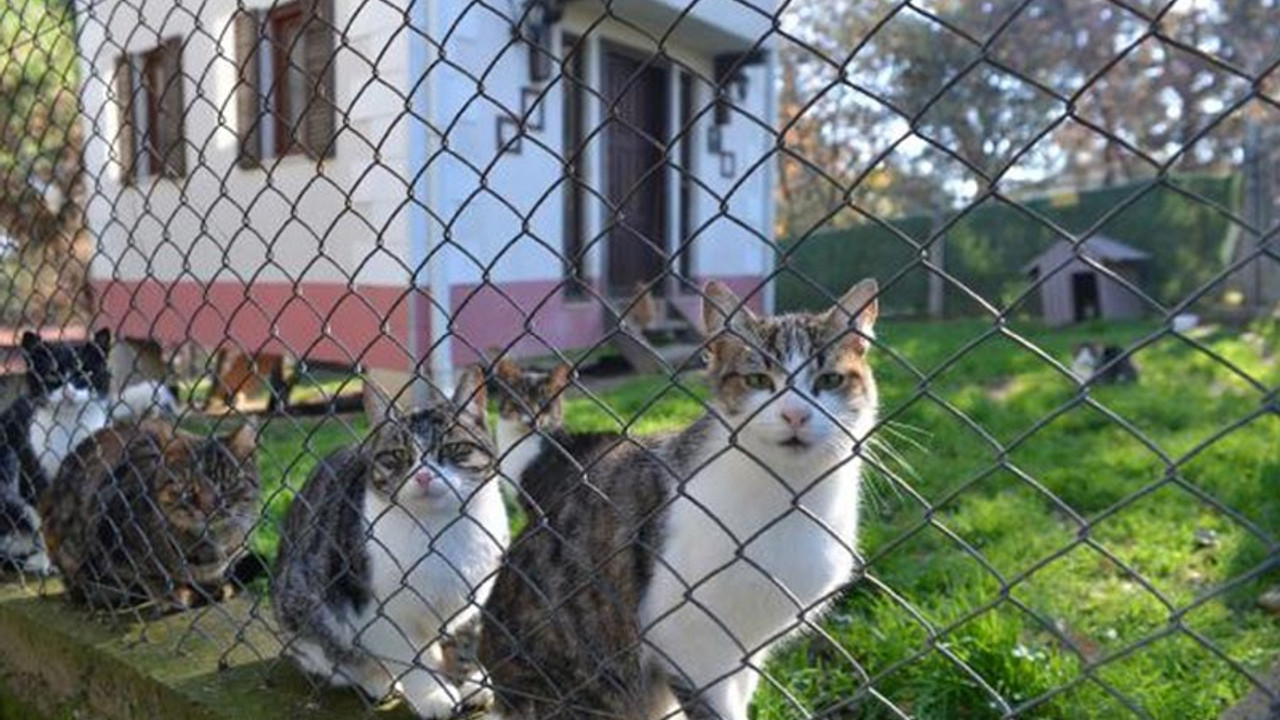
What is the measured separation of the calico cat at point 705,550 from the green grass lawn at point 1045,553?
0.12 meters

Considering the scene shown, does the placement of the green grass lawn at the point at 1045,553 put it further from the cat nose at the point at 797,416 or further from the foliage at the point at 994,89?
the foliage at the point at 994,89

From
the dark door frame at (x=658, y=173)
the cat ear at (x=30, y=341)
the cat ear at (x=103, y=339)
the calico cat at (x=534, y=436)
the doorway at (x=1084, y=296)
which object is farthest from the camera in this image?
the doorway at (x=1084, y=296)

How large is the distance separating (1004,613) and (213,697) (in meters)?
1.84

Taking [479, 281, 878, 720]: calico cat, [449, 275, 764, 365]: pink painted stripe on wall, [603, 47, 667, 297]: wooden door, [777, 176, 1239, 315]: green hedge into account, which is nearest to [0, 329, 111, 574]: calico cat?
[449, 275, 764, 365]: pink painted stripe on wall

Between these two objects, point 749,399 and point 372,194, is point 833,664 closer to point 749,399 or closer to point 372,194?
point 749,399

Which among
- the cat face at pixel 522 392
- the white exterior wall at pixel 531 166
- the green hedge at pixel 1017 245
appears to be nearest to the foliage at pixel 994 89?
the green hedge at pixel 1017 245

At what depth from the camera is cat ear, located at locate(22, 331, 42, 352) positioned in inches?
153

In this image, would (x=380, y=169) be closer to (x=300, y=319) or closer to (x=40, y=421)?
(x=300, y=319)

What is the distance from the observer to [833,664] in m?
2.52

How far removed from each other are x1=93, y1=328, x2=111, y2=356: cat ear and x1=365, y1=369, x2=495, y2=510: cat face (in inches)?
77.2

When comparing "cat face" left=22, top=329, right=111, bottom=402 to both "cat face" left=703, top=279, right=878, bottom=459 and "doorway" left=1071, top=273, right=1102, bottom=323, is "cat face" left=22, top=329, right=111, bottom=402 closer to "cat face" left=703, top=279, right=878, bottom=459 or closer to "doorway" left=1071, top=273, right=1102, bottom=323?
"cat face" left=703, top=279, right=878, bottom=459

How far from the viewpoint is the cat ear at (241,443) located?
8.75 feet

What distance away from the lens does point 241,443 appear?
2.71 meters

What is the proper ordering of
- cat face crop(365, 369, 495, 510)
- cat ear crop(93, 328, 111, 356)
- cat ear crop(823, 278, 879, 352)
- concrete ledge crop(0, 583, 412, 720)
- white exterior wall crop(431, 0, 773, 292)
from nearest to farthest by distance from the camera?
cat ear crop(823, 278, 879, 352), concrete ledge crop(0, 583, 412, 720), cat face crop(365, 369, 495, 510), cat ear crop(93, 328, 111, 356), white exterior wall crop(431, 0, 773, 292)
